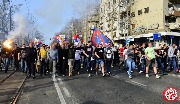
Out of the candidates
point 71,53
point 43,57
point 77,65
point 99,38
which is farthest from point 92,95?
point 99,38

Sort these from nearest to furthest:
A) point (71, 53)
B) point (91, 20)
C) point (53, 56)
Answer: point (53, 56) < point (71, 53) < point (91, 20)

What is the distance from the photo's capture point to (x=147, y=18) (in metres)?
55.3

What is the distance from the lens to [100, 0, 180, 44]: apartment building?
169 ft

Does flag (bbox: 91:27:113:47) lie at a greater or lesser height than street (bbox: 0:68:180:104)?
greater

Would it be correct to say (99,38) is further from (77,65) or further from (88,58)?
(88,58)

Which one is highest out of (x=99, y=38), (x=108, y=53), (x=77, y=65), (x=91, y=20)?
(x=91, y=20)

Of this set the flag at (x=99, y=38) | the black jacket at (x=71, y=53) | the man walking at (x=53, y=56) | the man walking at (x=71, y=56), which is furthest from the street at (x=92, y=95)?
the flag at (x=99, y=38)

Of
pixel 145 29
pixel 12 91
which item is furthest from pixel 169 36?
pixel 12 91

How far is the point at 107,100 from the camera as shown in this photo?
33.0ft

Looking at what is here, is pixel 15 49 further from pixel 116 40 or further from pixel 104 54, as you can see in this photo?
pixel 116 40

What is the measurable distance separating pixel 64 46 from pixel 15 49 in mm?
4468

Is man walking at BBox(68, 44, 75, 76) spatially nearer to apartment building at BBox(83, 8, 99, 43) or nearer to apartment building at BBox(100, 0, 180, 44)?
apartment building at BBox(100, 0, 180, 44)

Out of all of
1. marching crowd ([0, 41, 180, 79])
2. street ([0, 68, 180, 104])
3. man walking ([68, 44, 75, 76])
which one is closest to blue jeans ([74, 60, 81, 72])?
marching crowd ([0, 41, 180, 79])

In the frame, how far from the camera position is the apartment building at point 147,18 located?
5141 cm
